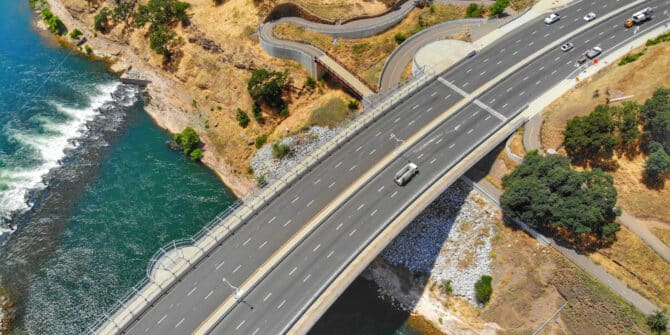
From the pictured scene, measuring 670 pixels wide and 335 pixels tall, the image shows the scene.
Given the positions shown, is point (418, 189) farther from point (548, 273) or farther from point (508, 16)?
point (508, 16)

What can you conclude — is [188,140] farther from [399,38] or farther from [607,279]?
[607,279]

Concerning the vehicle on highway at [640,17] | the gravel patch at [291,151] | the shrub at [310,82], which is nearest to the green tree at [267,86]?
the shrub at [310,82]

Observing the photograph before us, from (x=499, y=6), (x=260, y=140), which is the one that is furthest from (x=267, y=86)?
(x=499, y=6)

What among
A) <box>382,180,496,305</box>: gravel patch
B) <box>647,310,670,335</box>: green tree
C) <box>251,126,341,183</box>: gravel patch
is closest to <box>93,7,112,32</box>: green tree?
<box>251,126,341,183</box>: gravel patch

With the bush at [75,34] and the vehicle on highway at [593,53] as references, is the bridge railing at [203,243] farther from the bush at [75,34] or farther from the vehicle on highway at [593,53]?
the bush at [75,34]

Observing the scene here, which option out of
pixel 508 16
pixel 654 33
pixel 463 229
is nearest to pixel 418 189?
pixel 463 229
